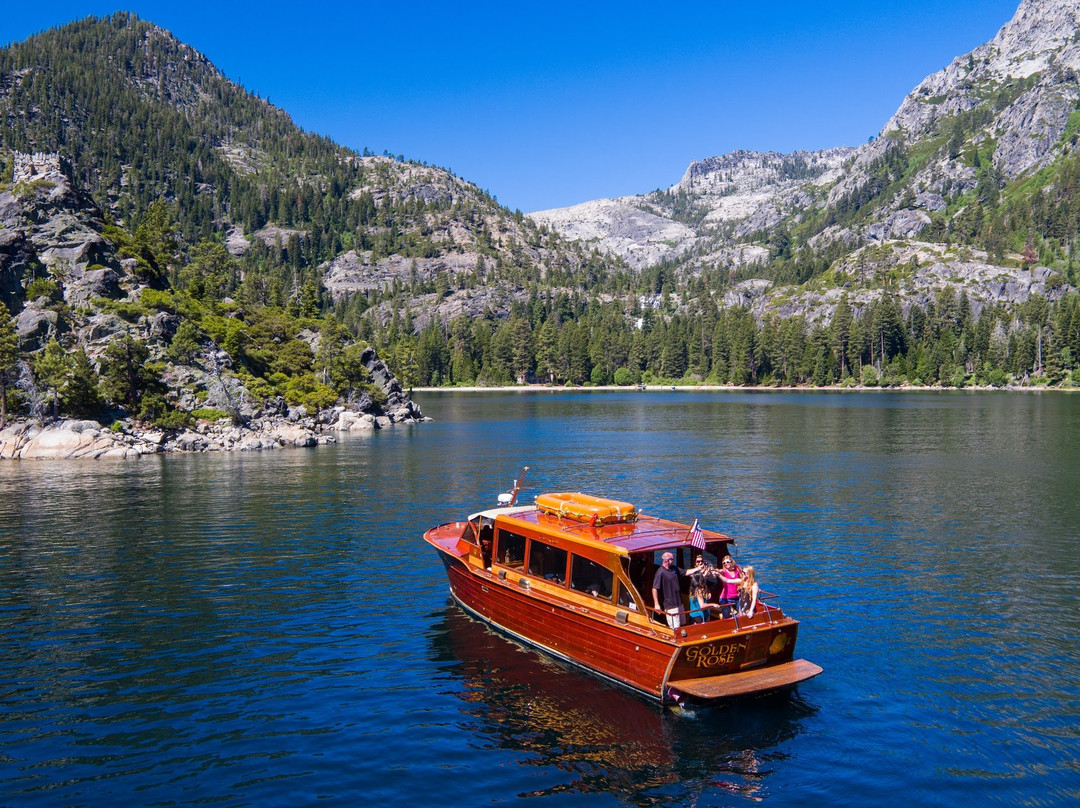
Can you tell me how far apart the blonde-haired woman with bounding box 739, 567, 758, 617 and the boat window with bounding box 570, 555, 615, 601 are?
3896 mm

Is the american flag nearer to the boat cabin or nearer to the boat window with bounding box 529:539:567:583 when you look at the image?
the boat cabin

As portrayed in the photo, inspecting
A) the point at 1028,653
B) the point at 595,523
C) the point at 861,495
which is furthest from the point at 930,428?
the point at 595,523

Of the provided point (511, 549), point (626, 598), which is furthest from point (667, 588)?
point (511, 549)

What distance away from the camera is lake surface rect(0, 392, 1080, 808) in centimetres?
1878

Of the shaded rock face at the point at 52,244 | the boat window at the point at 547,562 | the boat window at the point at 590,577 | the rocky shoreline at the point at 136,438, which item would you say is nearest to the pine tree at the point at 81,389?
the rocky shoreline at the point at 136,438

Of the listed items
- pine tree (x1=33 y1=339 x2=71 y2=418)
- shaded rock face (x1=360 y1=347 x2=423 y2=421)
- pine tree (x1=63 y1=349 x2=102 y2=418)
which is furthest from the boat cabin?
shaded rock face (x1=360 y1=347 x2=423 y2=421)

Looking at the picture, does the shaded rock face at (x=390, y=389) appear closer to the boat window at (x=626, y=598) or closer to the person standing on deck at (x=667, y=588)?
the boat window at (x=626, y=598)

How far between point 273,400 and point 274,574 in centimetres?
7439

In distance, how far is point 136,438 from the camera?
8825 cm

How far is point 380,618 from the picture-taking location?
3072 cm

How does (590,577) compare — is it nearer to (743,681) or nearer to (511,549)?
(511,549)

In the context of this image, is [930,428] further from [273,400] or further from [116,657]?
[116,657]

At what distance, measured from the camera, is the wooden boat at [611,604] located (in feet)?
71.2

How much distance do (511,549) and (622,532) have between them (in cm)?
476
